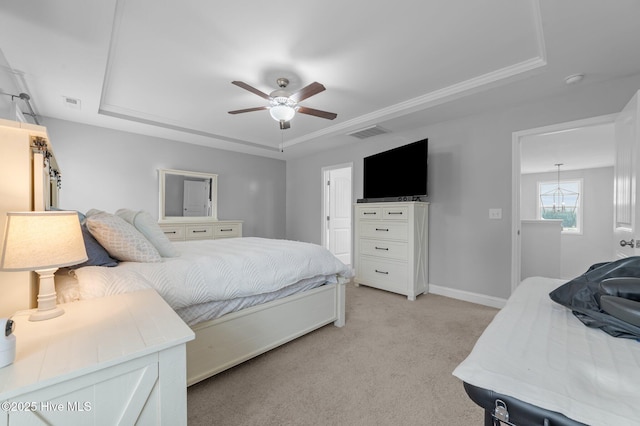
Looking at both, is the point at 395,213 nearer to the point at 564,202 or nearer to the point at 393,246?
the point at 393,246

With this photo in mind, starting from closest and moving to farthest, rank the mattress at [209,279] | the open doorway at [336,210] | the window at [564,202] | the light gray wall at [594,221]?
the mattress at [209,279] < the open doorway at [336,210] < the light gray wall at [594,221] < the window at [564,202]

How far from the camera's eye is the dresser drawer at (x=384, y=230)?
336 cm

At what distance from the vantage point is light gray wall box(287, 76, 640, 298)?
8.61 feet

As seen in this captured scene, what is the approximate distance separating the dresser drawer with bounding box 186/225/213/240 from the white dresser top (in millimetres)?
3189

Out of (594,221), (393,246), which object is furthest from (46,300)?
(594,221)

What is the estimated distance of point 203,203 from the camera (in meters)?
4.54

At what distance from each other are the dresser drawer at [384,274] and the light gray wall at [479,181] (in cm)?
52

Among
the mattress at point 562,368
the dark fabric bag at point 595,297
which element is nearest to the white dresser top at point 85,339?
the mattress at point 562,368

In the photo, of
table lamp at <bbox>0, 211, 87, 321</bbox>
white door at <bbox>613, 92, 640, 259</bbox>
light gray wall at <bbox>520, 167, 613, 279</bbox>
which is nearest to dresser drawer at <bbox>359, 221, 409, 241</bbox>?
white door at <bbox>613, 92, 640, 259</bbox>

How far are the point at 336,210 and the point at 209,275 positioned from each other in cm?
381

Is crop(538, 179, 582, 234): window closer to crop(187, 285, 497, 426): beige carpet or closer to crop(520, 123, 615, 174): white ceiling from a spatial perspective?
crop(520, 123, 615, 174): white ceiling

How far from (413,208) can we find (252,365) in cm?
242

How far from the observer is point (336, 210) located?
207 inches

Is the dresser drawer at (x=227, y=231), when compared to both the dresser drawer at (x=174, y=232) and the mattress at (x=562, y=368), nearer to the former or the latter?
the dresser drawer at (x=174, y=232)
